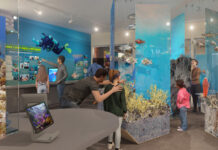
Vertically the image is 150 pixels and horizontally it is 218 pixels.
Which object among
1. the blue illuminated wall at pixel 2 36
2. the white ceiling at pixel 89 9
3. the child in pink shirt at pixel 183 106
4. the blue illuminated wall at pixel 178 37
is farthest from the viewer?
the blue illuminated wall at pixel 178 37

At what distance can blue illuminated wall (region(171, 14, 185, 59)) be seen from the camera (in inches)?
210

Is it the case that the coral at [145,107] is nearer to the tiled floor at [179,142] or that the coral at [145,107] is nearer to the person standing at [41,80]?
the tiled floor at [179,142]

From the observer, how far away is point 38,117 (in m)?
1.25

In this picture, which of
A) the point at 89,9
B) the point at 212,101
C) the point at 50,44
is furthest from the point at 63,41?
the point at 212,101

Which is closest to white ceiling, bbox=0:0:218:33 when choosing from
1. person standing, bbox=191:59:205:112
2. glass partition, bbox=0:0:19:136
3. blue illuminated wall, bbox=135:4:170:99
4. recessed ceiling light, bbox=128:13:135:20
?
recessed ceiling light, bbox=128:13:135:20

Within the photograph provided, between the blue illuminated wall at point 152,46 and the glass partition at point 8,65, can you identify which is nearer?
the glass partition at point 8,65

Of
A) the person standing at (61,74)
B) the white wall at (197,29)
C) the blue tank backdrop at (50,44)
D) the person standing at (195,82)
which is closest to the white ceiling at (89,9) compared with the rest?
the white wall at (197,29)

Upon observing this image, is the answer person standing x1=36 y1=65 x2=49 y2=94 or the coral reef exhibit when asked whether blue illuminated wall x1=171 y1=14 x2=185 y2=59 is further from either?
person standing x1=36 y1=65 x2=49 y2=94

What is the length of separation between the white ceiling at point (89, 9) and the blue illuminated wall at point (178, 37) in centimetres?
42

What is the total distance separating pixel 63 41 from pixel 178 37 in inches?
165

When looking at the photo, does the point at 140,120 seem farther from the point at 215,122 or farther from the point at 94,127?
the point at 94,127

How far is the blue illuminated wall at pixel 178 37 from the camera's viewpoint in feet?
17.5

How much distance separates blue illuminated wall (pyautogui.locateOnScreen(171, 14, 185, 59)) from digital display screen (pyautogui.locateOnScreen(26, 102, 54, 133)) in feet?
15.6

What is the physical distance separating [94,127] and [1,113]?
641 millimetres
